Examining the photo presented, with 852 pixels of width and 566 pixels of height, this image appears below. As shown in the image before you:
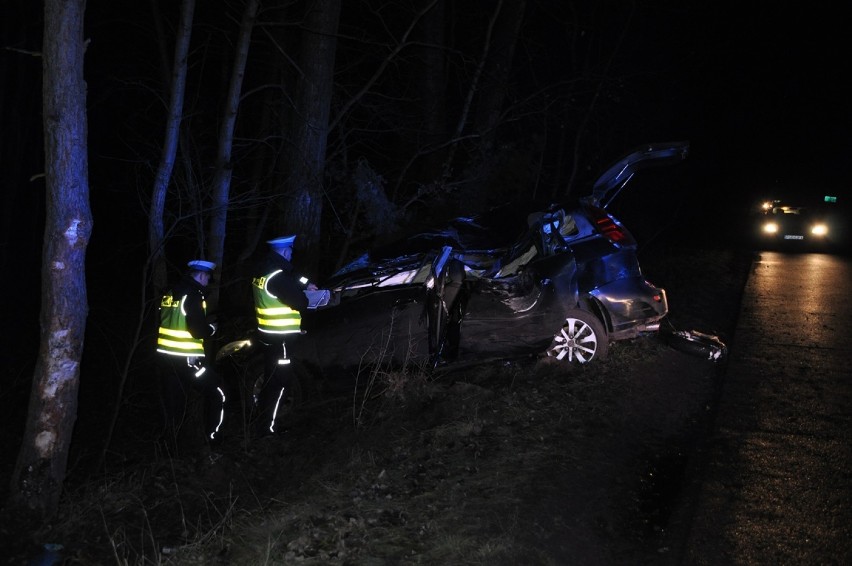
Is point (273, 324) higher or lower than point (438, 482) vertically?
higher

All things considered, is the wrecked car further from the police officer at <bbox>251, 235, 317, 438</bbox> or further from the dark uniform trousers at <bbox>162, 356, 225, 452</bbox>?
the dark uniform trousers at <bbox>162, 356, 225, 452</bbox>

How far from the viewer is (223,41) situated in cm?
1424

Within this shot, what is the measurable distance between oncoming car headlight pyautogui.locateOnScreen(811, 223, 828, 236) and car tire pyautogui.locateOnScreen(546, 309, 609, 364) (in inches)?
665

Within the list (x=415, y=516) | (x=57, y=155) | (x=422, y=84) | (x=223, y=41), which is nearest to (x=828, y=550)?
(x=415, y=516)

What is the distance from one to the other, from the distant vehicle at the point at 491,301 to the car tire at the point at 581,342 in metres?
0.01

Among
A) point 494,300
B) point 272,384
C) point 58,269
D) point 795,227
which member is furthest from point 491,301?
point 795,227

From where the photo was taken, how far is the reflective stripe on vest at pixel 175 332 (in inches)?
253

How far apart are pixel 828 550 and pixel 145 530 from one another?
168 inches

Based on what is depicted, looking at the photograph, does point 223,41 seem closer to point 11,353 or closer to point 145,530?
point 11,353

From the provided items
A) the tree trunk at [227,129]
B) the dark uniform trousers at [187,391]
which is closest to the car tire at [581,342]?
the dark uniform trousers at [187,391]

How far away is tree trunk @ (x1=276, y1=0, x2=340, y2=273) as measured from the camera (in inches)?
392

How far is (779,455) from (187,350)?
4.67 meters

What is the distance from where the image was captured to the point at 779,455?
18.7ft

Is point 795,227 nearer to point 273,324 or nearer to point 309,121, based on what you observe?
point 309,121
